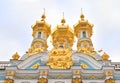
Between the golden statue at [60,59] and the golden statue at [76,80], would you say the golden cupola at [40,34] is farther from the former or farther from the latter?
the golden statue at [76,80]

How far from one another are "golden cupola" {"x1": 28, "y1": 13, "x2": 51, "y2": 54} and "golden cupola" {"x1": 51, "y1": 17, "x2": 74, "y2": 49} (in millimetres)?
936

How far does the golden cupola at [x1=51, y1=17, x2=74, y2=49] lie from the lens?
3685cm

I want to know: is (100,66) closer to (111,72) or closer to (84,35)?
(111,72)

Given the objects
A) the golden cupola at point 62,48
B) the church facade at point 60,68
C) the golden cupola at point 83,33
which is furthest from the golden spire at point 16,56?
the golden cupola at point 83,33

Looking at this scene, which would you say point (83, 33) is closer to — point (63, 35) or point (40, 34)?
point (63, 35)

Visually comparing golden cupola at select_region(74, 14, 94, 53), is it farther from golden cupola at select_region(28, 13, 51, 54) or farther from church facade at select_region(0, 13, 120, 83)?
golden cupola at select_region(28, 13, 51, 54)

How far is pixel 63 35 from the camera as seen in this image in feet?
124

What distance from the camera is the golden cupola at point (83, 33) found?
35.2 meters

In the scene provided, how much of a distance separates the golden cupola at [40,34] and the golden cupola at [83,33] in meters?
3.40

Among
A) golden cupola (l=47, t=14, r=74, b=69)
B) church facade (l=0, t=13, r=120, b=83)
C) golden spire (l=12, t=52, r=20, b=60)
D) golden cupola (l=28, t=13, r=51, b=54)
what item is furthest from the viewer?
golden cupola (l=28, t=13, r=51, b=54)

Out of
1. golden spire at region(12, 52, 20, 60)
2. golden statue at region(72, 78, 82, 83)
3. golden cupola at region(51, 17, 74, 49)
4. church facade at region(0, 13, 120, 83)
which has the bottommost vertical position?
golden statue at region(72, 78, 82, 83)

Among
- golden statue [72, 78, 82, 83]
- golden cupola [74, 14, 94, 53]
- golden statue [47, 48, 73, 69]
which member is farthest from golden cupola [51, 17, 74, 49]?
golden statue [72, 78, 82, 83]

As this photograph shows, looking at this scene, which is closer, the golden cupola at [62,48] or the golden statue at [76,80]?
the golden statue at [76,80]

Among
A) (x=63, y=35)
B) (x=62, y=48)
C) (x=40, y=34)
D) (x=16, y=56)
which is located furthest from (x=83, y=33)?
(x=16, y=56)
